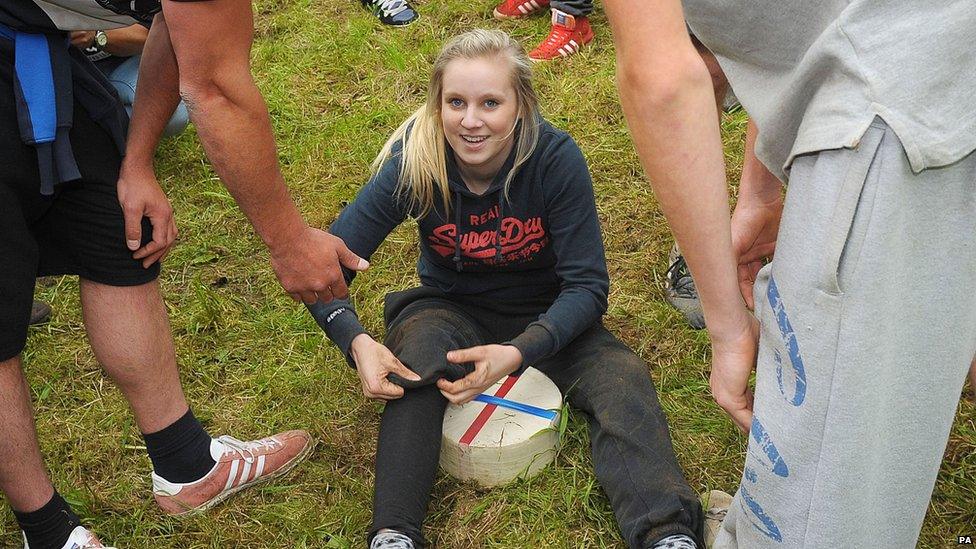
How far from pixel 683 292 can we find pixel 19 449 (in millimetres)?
1898

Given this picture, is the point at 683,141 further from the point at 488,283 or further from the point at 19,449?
the point at 19,449

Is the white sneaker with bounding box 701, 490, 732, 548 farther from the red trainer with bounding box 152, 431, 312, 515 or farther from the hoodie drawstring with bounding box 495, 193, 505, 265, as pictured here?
the red trainer with bounding box 152, 431, 312, 515

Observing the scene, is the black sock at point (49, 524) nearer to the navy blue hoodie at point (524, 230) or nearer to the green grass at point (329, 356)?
the green grass at point (329, 356)

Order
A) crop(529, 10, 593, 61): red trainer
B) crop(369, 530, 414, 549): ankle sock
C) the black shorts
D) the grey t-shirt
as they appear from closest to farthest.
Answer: the grey t-shirt
the black shorts
crop(369, 530, 414, 549): ankle sock
crop(529, 10, 593, 61): red trainer

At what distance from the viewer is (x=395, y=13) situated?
478 cm

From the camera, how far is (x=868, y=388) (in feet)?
4.47

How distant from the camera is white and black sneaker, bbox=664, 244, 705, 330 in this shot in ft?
9.73

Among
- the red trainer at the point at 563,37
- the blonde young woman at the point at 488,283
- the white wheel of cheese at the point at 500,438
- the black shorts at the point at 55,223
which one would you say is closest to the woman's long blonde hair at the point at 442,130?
the blonde young woman at the point at 488,283

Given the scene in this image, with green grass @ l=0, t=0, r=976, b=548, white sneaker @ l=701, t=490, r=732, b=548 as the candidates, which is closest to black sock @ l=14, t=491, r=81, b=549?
green grass @ l=0, t=0, r=976, b=548

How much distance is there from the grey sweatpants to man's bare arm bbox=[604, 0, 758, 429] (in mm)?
75

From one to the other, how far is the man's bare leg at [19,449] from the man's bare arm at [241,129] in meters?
0.63

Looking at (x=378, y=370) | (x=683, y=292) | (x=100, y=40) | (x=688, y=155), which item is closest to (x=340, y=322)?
(x=378, y=370)

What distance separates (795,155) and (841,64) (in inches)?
5.7

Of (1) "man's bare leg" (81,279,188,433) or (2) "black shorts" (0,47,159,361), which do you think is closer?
(2) "black shorts" (0,47,159,361)
